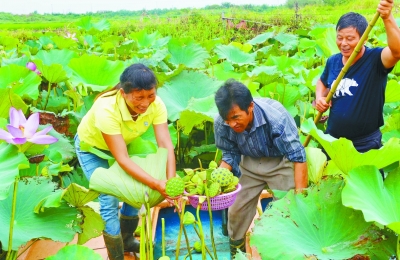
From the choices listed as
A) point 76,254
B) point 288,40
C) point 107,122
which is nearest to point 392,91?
point 107,122

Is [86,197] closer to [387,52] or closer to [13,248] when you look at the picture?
[13,248]

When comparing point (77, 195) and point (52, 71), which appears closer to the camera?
point (77, 195)

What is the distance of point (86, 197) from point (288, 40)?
198 inches

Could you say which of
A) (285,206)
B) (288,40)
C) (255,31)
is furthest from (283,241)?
(255,31)

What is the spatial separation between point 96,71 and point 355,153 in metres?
2.45

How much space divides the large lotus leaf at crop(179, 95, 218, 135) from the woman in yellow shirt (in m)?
0.49

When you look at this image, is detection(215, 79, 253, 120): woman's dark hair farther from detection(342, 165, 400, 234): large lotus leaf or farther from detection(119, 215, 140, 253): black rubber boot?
detection(119, 215, 140, 253): black rubber boot

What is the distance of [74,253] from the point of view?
141 centimetres

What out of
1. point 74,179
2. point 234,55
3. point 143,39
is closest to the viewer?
point 74,179

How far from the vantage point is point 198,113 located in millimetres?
2662

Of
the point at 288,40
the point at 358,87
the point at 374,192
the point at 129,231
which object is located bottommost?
the point at 129,231

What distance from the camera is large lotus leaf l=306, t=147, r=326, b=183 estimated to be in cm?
195

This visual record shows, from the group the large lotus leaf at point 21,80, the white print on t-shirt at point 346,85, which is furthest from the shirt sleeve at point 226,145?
the large lotus leaf at point 21,80

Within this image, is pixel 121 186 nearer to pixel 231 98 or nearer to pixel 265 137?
pixel 231 98
